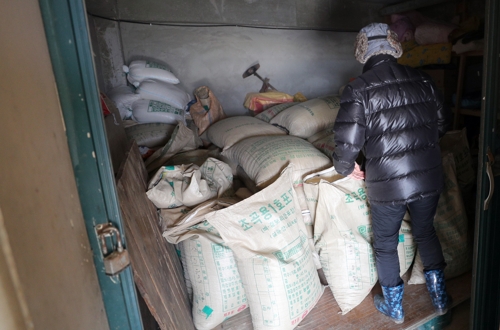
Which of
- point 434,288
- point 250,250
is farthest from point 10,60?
point 434,288

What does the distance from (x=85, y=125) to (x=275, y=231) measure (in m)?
0.93

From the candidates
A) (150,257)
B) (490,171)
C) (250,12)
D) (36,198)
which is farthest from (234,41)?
(36,198)

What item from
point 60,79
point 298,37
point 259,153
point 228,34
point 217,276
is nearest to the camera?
point 60,79

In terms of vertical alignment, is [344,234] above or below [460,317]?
above

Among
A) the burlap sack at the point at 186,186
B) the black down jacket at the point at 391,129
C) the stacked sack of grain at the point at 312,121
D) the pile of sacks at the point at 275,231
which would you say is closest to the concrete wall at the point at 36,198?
the pile of sacks at the point at 275,231

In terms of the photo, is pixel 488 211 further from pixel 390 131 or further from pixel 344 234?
pixel 344 234

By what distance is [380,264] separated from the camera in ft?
5.39

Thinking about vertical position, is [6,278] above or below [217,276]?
above

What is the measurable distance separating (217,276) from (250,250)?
0.82 ft

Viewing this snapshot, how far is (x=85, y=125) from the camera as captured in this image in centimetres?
72

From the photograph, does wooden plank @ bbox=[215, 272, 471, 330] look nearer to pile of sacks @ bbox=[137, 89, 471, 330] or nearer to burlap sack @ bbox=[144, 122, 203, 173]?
pile of sacks @ bbox=[137, 89, 471, 330]

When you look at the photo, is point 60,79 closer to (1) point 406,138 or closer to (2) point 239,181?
(1) point 406,138

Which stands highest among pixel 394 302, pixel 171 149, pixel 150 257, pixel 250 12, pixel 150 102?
pixel 250 12

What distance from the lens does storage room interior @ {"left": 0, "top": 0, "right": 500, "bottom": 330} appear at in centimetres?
58
